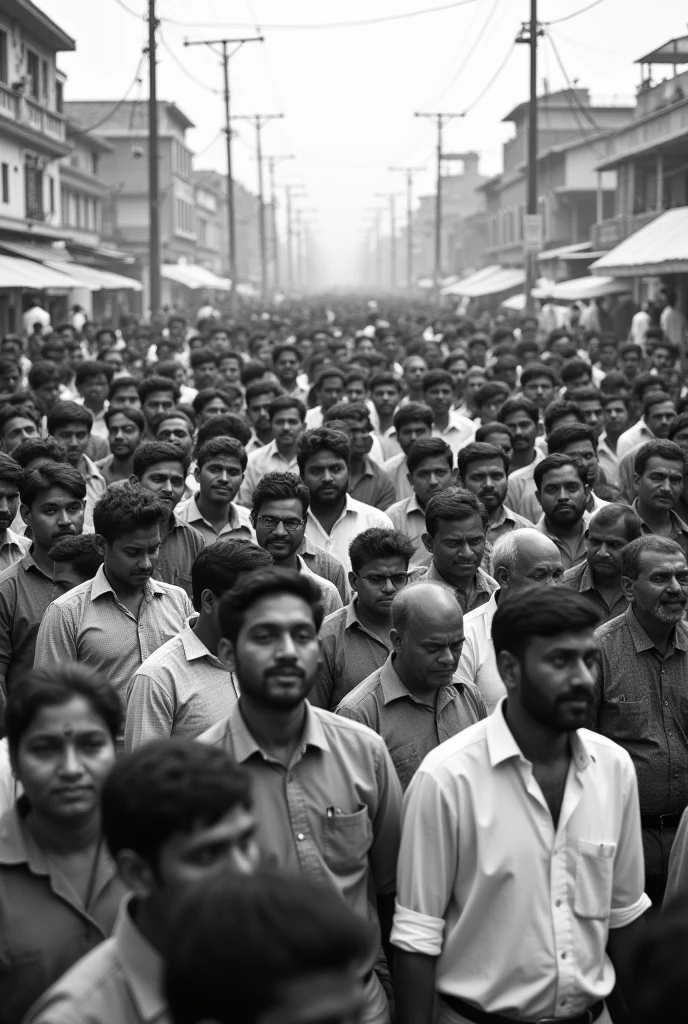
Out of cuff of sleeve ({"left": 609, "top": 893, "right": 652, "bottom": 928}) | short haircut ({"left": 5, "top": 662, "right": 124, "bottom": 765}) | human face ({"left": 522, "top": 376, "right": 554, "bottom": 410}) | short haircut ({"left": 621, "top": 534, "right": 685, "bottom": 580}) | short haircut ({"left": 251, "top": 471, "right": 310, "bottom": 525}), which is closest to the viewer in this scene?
short haircut ({"left": 5, "top": 662, "right": 124, "bottom": 765})

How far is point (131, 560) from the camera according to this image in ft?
17.3

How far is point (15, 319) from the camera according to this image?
107 ft

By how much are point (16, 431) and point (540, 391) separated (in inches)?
211

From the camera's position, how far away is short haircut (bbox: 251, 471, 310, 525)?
631 centimetres

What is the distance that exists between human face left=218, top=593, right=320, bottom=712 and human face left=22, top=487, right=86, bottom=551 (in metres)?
2.73

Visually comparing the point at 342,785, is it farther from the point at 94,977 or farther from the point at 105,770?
the point at 94,977

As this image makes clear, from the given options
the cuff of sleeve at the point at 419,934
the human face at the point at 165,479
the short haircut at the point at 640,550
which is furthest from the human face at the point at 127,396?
the cuff of sleeve at the point at 419,934

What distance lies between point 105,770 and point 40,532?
123 inches

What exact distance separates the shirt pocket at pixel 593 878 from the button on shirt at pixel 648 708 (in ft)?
3.87

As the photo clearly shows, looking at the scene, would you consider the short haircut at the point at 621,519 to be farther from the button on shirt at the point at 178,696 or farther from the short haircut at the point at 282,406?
the short haircut at the point at 282,406

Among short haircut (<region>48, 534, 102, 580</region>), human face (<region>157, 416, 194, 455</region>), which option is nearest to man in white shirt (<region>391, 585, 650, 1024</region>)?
short haircut (<region>48, 534, 102, 580</region>)

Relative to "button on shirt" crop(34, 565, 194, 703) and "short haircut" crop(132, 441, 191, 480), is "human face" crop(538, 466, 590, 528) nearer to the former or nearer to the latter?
"short haircut" crop(132, 441, 191, 480)

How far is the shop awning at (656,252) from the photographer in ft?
81.3

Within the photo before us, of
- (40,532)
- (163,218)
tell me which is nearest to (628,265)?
(40,532)
